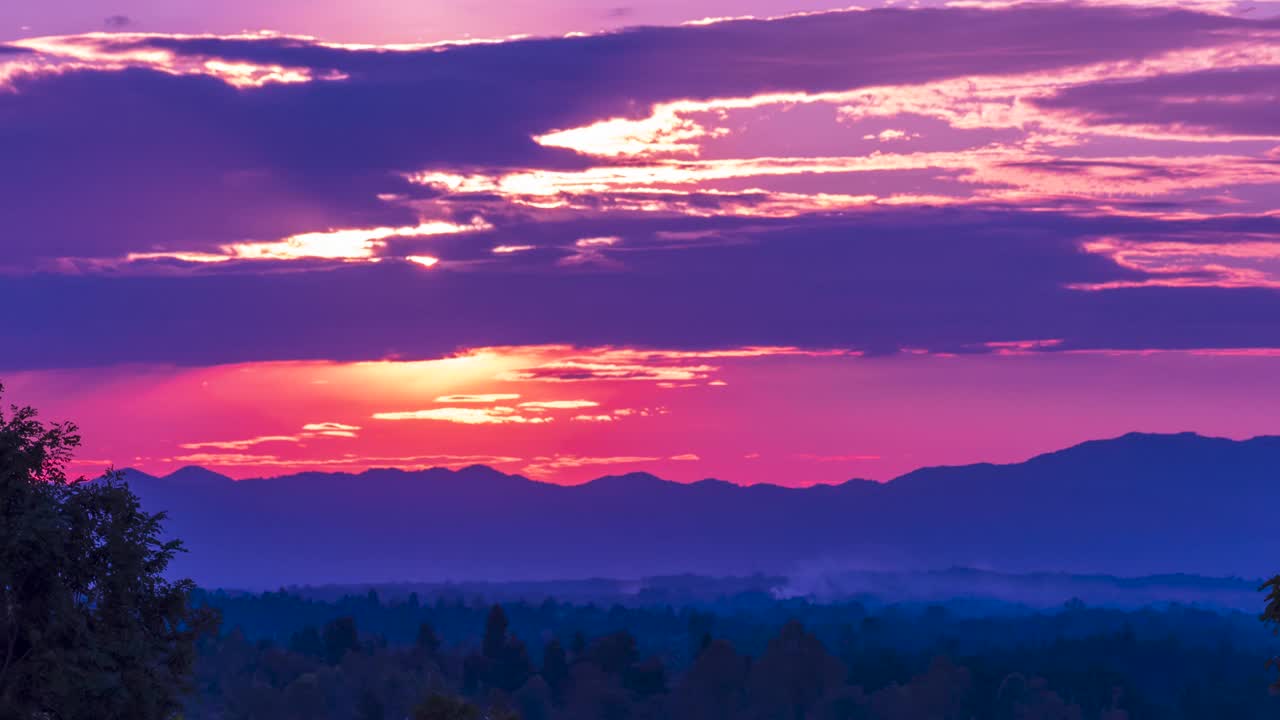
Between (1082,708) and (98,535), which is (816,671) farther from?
(98,535)

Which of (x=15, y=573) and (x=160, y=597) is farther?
(x=160, y=597)

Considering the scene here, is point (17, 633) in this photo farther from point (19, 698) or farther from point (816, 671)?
point (816, 671)

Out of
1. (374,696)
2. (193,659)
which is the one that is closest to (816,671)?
(374,696)

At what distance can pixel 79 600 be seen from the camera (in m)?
48.3

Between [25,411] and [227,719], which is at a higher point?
[25,411]

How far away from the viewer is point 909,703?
188125mm

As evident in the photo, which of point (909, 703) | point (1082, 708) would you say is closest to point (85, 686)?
point (909, 703)

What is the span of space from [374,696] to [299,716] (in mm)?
6893

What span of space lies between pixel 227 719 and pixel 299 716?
7.05 meters

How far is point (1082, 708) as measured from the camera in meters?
197

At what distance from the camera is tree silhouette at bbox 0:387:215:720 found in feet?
151

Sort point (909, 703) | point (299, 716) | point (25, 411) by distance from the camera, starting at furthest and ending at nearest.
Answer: point (909, 703) < point (299, 716) < point (25, 411)

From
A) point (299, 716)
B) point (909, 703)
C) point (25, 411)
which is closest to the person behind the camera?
point (25, 411)

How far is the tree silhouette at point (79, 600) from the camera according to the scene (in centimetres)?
4612
